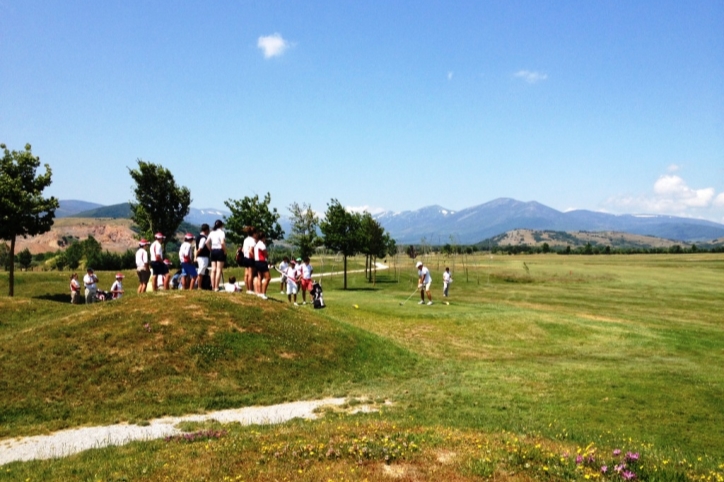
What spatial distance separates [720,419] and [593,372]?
17.6 ft

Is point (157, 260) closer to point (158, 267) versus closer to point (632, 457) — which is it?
point (158, 267)

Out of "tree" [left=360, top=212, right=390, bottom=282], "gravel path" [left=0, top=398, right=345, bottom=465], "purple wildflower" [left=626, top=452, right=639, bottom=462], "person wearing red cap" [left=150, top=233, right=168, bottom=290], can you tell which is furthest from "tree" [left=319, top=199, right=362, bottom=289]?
"purple wildflower" [left=626, top=452, right=639, bottom=462]

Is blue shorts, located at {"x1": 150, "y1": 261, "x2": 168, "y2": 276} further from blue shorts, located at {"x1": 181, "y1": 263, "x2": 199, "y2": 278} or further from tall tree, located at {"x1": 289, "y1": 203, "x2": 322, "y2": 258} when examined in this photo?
tall tree, located at {"x1": 289, "y1": 203, "x2": 322, "y2": 258}

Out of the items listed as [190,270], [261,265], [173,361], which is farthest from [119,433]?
[190,270]

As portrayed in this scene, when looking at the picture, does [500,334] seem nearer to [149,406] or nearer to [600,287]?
[149,406]

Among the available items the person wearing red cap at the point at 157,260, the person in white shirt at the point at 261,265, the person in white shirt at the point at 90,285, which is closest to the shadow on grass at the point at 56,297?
the person in white shirt at the point at 90,285

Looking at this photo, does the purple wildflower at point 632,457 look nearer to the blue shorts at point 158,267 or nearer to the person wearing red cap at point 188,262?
the person wearing red cap at point 188,262

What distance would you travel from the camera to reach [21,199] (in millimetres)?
35344

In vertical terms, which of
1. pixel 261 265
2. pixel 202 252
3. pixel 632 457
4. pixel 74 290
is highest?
pixel 202 252

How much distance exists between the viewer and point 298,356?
17.9 metres

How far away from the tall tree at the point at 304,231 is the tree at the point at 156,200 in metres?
15.5

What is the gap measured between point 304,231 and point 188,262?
48.0 metres

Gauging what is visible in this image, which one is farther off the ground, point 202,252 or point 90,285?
point 202,252

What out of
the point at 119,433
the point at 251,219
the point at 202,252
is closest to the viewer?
the point at 119,433
